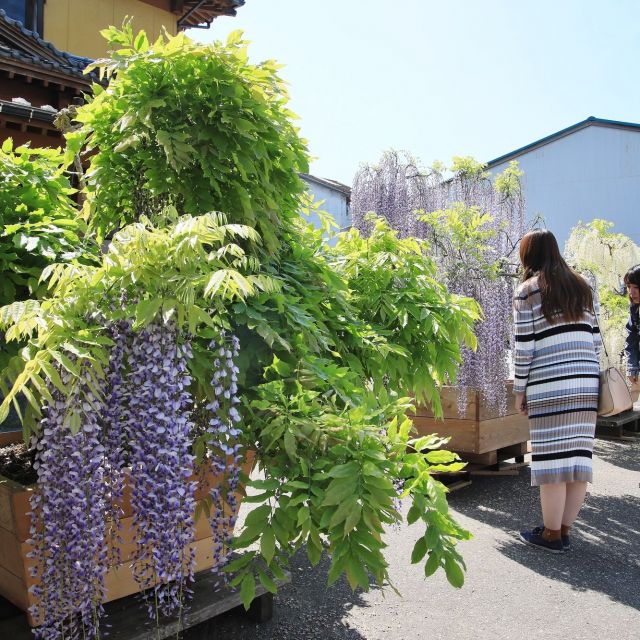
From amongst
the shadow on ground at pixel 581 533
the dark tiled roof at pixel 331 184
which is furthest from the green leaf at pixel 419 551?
the dark tiled roof at pixel 331 184

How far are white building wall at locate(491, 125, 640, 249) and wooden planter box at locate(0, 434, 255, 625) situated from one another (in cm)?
1842

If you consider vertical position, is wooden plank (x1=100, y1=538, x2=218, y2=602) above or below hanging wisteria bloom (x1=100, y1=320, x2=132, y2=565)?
below

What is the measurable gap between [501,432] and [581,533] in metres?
1.26

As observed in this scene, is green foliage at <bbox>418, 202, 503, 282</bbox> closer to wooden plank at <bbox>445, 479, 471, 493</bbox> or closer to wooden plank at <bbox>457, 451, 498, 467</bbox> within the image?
wooden plank at <bbox>457, 451, 498, 467</bbox>

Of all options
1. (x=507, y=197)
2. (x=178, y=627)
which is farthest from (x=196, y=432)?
(x=507, y=197)

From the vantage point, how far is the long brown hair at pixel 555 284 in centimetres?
392

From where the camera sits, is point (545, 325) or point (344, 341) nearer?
point (344, 341)

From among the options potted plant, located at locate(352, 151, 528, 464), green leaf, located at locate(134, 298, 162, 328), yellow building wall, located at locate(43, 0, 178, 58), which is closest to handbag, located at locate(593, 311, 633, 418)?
potted plant, located at locate(352, 151, 528, 464)

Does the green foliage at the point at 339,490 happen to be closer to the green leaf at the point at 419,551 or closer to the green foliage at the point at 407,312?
the green leaf at the point at 419,551

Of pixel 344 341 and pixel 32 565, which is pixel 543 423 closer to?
pixel 344 341

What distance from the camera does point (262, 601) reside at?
3.08 metres

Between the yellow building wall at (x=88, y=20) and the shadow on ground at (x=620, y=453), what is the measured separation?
9709mm

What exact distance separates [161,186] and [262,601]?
2086 mm

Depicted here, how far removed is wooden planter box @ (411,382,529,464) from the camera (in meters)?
5.33
